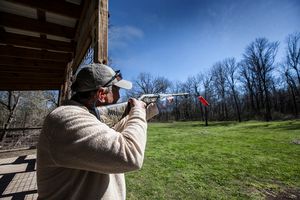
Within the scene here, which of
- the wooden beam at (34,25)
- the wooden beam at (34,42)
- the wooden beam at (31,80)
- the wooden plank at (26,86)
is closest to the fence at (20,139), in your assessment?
the wooden plank at (26,86)

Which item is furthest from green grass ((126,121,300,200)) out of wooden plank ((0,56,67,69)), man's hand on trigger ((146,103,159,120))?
wooden plank ((0,56,67,69))

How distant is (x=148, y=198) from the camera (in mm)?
4629

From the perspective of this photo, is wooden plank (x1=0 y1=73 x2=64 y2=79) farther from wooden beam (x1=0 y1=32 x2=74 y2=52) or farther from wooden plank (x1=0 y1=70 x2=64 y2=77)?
wooden beam (x1=0 y1=32 x2=74 y2=52)

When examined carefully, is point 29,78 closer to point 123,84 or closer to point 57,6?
point 57,6

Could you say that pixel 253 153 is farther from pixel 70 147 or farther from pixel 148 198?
pixel 70 147

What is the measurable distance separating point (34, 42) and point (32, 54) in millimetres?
776

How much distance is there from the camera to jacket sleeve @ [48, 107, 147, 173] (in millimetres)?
925

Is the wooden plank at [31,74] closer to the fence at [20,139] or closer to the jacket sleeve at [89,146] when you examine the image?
the fence at [20,139]

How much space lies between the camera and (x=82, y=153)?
92cm

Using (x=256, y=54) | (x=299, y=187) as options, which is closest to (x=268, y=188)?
(x=299, y=187)

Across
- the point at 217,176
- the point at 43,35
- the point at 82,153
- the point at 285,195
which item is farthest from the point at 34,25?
the point at 285,195

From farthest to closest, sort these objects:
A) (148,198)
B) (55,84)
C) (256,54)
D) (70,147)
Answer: (256,54) → (55,84) → (148,198) → (70,147)

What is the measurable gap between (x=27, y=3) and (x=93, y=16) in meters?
1.23

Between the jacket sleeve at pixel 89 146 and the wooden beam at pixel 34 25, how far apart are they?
3.29 metres
